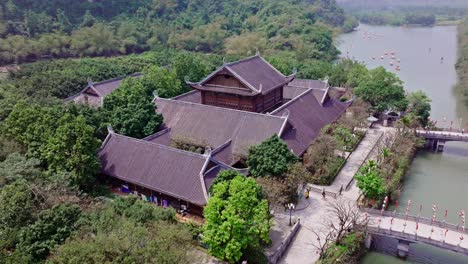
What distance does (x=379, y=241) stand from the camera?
22828 mm

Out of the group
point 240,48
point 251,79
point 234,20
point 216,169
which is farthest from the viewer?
point 234,20

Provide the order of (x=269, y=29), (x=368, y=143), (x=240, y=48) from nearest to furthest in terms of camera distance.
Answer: (x=368, y=143)
(x=240, y=48)
(x=269, y=29)

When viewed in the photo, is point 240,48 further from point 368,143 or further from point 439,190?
point 439,190

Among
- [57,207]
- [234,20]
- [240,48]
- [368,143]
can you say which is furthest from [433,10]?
[57,207]

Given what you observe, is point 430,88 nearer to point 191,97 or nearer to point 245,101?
point 245,101

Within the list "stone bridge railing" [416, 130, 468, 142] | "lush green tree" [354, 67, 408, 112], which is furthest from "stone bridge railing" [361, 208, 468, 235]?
"lush green tree" [354, 67, 408, 112]

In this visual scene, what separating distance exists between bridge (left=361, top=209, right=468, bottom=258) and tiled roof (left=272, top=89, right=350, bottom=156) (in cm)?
685

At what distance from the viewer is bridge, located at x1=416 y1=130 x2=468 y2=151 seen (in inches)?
1410

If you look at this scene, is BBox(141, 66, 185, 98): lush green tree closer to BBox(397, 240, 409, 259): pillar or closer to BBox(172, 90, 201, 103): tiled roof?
BBox(172, 90, 201, 103): tiled roof

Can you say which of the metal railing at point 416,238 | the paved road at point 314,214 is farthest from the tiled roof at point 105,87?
the metal railing at point 416,238

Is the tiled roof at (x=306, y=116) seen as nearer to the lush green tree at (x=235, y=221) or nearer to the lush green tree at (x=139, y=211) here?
the lush green tree at (x=235, y=221)

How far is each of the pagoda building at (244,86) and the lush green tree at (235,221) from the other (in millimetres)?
12451

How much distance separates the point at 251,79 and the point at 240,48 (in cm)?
4113

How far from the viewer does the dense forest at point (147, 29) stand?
211 ft
